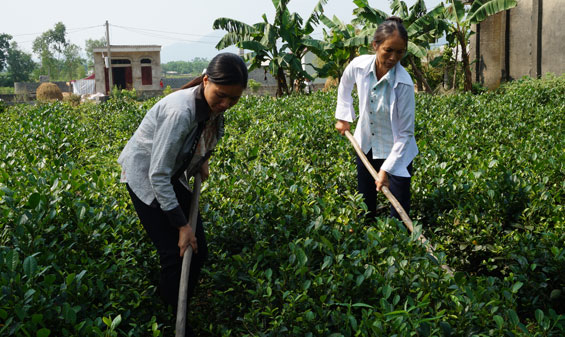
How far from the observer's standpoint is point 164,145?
2.56 meters

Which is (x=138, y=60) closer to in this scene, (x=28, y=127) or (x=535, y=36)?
(x=535, y=36)

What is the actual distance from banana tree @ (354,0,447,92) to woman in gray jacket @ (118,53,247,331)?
15.7 meters

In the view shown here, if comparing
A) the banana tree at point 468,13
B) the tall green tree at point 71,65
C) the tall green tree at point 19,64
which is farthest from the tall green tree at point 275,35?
the tall green tree at point 71,65

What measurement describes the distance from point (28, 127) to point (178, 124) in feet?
17.4

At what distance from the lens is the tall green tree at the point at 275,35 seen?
1877 centimetres

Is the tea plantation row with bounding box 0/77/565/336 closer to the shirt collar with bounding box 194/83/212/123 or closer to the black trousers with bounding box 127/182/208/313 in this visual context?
the black trousers with bounding box 127/182/208/313

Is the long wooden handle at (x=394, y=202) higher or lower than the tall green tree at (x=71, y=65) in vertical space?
lower

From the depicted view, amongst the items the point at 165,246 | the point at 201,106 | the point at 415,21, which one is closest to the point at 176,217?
the point at 165,246

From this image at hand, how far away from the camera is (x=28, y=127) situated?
22.9 ft

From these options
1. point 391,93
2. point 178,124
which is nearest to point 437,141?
point 391,93

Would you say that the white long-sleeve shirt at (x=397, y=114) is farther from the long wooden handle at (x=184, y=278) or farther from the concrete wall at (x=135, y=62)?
the concrete wall at (x=135, y=62)

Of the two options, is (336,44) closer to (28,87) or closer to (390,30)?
(390,30)

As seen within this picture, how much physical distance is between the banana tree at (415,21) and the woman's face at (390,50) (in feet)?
47.8

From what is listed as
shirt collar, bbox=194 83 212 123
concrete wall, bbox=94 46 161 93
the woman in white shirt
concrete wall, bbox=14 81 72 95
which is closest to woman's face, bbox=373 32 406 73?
the woman in white shirt
